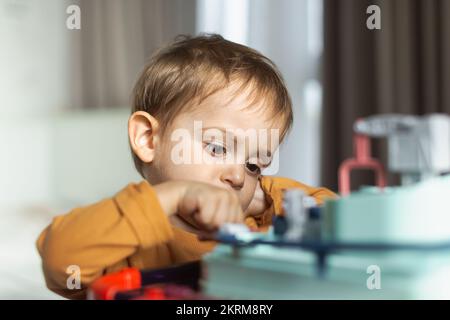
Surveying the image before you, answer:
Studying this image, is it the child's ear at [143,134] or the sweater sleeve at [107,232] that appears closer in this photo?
the sweater sleeve at [107,232]

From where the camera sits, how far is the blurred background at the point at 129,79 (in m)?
1.90

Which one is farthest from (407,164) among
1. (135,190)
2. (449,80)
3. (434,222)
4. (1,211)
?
(1,211)

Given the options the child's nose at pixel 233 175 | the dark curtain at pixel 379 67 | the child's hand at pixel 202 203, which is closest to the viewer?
the child's hand at pixel 202 203

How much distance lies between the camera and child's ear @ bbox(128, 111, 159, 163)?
0.65 m

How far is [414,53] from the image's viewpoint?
189 cm

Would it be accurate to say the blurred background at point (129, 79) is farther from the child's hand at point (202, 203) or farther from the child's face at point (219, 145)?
the child's hand at point (202, 203)

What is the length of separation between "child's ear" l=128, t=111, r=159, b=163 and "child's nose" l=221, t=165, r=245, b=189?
0.11 meters

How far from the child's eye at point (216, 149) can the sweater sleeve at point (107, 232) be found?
12 centimetres

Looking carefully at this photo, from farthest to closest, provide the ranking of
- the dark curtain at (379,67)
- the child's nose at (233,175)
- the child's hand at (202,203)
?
the dark curtain at (379,67)
the child's nose at (233,175)
the child's hand at (202,203)

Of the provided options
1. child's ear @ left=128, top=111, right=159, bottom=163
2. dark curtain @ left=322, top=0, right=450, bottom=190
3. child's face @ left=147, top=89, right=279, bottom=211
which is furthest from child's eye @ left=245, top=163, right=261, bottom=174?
dark curtain @ left=322, top=0, right=450, bottom=190

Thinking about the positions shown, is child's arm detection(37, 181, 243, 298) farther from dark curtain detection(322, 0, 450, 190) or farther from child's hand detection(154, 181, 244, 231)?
dark curtain detection(322, 0, 450, 190)

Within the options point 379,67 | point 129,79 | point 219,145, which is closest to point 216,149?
point 219,145

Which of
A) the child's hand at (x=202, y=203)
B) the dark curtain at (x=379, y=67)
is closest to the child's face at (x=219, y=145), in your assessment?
the child's hand at (x=202, y=203)

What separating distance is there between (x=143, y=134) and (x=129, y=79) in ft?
7.50
